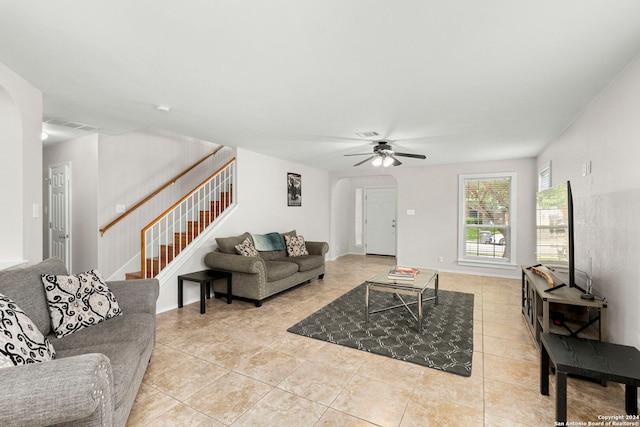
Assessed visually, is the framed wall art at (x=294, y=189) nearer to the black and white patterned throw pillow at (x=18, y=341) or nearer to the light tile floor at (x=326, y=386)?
the light tile floor at (x=326, y=386)

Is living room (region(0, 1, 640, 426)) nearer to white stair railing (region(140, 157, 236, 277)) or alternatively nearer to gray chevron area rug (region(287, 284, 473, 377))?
white stair railing (region(140, 157, 236, 277))

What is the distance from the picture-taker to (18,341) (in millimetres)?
1415

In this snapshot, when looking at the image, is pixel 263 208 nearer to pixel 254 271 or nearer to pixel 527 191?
pixel 254 271

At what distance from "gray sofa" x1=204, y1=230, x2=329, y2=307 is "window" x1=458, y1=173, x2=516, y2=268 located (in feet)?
11.4

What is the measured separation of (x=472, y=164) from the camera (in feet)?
20.4

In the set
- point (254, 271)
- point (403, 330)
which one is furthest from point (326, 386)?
point (254, 271)

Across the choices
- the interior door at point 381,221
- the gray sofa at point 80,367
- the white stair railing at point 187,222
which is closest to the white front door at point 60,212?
the white stair railing at point 187,222

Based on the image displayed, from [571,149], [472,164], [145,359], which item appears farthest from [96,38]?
[472,164]

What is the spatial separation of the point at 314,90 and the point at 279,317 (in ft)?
8.50

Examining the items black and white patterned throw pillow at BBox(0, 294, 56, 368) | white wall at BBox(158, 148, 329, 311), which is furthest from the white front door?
black and white patterned throw pillow at BBox(0, 294, 56, 368)

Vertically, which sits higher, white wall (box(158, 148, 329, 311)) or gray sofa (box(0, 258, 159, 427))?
white wall (box(158, 148, 329, 311))

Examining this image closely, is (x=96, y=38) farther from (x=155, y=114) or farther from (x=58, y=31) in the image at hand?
(x=155, y=114)

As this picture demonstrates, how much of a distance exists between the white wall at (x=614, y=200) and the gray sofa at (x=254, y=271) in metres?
3.49

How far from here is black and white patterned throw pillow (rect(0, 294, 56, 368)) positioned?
4.34 feet
